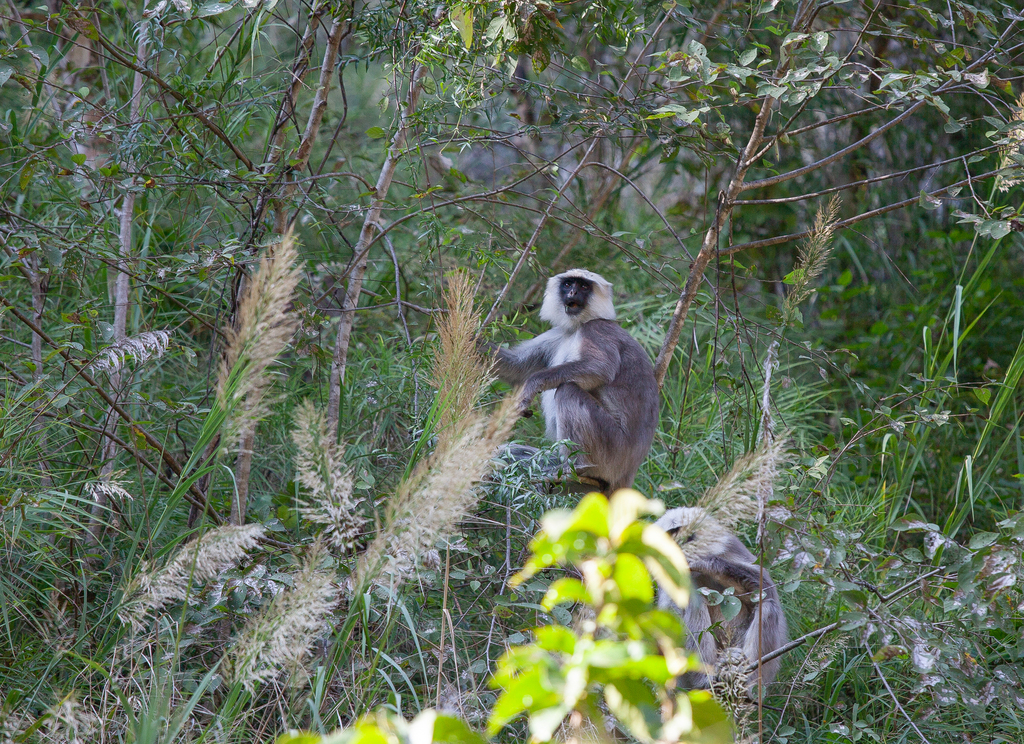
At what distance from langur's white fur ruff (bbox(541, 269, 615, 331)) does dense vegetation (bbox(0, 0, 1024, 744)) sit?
52cm

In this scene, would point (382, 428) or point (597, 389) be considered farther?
point (597, 389)

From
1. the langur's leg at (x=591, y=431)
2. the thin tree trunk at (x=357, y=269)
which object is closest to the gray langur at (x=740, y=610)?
the langur's leg at (x=591, y=431)

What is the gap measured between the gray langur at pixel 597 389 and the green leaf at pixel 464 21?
188cm

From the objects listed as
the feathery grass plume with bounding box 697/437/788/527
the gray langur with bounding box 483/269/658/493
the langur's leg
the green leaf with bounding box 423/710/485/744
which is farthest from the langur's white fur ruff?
the green leaf with bounding box 423/710/485/744

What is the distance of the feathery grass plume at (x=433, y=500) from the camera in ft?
5.98

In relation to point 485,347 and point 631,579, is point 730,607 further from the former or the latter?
point 631,579

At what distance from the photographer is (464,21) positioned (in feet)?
10.6

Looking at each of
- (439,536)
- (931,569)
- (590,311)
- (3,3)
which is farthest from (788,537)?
(3,3)

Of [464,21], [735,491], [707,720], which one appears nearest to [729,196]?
[464,21]

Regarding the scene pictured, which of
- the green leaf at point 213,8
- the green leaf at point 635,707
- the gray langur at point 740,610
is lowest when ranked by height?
the gray langur at point 740,610

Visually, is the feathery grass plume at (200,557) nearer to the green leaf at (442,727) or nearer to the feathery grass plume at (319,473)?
the feathery grass plume at (319,473)

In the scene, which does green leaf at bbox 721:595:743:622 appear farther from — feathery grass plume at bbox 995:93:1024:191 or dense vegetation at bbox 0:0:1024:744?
feathery grass plume at bbox 995:93:1024:191

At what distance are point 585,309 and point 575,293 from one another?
12 centimetres

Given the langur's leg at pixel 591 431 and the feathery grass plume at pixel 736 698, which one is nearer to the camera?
the feathery grass plume at pixel 736 698
